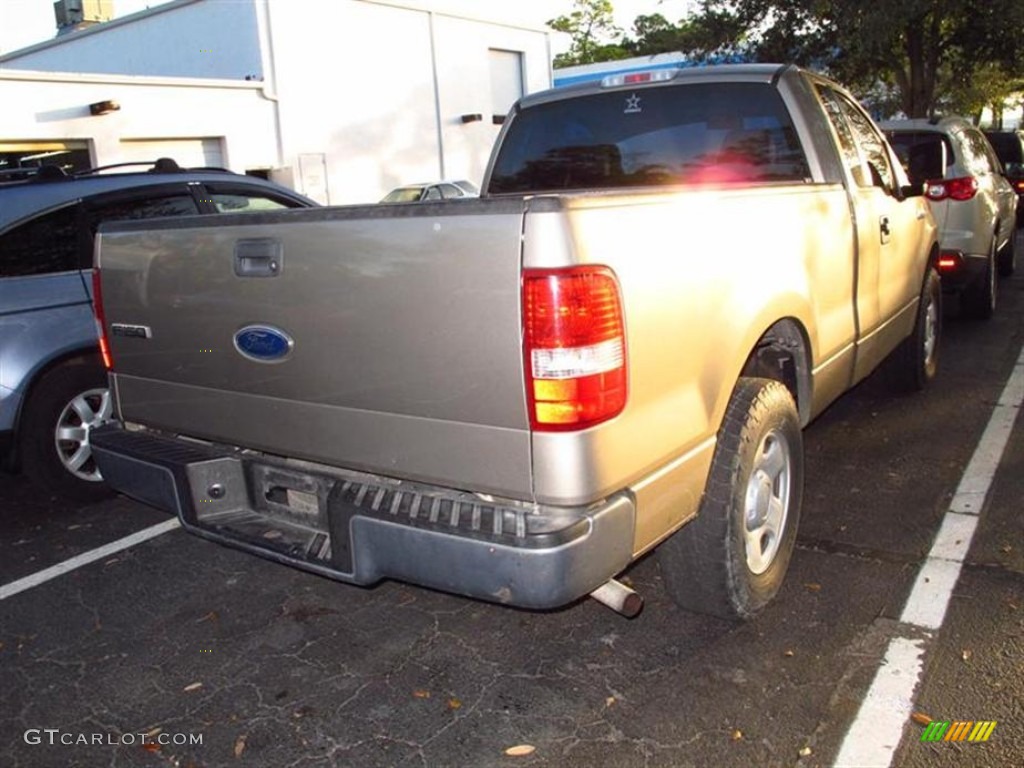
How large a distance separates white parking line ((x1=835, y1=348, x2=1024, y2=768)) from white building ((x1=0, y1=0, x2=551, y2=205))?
15.5 metres

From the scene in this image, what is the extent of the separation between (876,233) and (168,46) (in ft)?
67.0

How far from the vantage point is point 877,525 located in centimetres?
430

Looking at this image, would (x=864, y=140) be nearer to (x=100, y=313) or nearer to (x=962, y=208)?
(x=962, y=208)

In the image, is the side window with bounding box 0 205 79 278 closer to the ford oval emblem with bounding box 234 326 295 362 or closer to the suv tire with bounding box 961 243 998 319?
the ford oval emblem with bounding box 234 326 295 362

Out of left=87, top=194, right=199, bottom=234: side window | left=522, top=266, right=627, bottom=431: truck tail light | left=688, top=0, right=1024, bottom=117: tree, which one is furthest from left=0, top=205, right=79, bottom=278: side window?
left=688, top=0, right=1024, bottom=117: tree

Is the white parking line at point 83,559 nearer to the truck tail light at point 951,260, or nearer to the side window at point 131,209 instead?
the side window at point 131,209

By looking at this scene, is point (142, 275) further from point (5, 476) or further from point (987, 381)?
point (987, 381)

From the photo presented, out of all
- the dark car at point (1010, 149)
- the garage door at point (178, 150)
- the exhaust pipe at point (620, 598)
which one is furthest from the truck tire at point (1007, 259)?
the garage door at point (178, 150)

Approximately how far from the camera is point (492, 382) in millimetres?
2506

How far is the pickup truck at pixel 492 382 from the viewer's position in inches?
96.8

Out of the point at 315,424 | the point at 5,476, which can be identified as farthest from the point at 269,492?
the point at 5,476

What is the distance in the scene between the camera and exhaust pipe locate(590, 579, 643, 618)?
292 cm

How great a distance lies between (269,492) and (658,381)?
1408 mm

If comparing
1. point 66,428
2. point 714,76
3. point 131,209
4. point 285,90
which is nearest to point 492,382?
point 714,76
